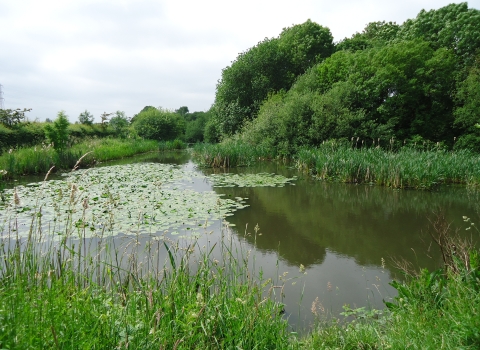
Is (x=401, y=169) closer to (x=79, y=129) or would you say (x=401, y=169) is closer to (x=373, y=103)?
(x=373, y=103)

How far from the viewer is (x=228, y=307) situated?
242 cm

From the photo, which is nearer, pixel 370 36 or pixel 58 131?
pixel 58 131

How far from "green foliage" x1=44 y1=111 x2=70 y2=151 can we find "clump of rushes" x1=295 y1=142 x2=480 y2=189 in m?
11.3

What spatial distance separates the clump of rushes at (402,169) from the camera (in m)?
9.50

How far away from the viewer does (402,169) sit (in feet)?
31.4

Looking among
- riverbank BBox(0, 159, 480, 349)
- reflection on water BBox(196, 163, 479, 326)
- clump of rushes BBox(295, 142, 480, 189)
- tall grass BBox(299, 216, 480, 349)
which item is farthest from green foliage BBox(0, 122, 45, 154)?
tall grass BBox(299, 216, 480, 349)

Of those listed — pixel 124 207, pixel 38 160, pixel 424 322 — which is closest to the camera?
pixel 424 322

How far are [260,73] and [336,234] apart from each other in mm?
23983

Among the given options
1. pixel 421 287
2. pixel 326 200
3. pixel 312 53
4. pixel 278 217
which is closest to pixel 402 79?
pixel 312 53

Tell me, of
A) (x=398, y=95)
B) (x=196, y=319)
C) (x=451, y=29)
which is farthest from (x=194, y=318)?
(x=451, y=29)

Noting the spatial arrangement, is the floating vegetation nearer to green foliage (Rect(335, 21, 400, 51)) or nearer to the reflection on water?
the reflection on water

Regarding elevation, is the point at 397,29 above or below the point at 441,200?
above

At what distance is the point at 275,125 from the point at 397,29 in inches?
624

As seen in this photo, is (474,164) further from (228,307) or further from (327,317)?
(228,307)
